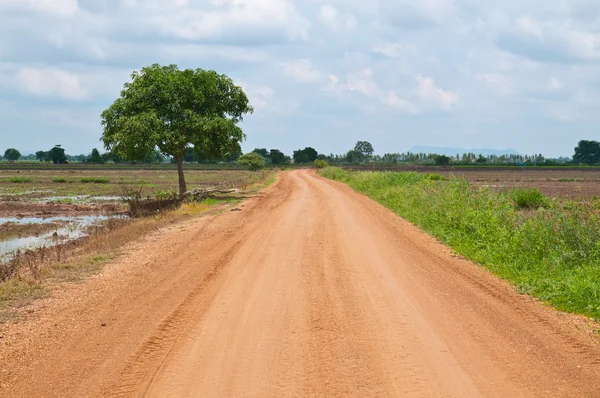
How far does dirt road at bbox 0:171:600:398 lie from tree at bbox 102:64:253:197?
18.4 meters

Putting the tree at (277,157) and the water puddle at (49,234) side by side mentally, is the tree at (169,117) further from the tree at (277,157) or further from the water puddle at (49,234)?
the tree at (277,157)

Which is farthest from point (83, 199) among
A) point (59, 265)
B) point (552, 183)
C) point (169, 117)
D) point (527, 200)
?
point (552, 183)

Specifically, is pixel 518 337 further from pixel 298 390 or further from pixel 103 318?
pixel 103 318

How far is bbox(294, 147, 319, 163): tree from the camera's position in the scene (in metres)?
178

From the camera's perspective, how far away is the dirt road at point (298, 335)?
235 inches

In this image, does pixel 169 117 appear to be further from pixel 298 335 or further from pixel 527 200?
pixel 298 335

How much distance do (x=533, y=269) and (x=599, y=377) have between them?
5.79 m

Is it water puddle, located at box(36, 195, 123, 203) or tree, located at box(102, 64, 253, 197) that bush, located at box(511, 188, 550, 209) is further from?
water puddle, located at box(36, 195, 123, 203)

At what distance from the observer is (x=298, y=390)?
5.76 meters

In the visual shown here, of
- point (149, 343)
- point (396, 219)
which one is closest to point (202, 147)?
point (396, 219)

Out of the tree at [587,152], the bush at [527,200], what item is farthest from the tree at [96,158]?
the bush at [527,200]

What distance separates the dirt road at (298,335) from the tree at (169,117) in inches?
723

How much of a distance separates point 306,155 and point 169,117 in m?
147

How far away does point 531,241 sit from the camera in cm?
1321
